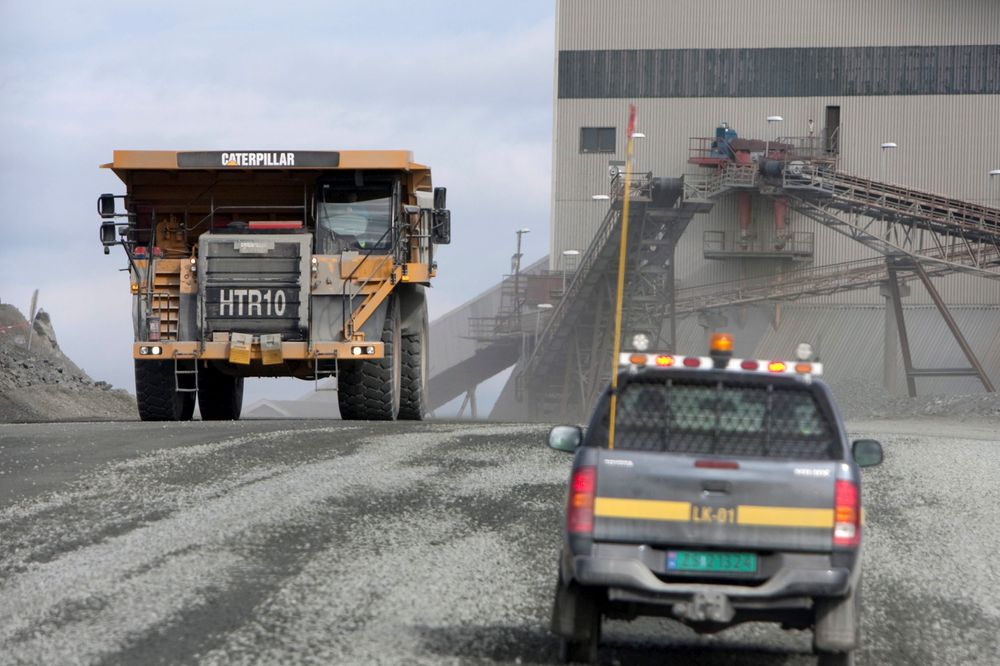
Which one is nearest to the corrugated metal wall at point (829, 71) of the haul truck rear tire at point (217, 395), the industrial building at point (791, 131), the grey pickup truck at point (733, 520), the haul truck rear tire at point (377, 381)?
the industrial building at point (791, 131)

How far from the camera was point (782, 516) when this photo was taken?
652 cm

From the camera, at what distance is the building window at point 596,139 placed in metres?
56.0

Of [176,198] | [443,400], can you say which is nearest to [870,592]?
[176,198]

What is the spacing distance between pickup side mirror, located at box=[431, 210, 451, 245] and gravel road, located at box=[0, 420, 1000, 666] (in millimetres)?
4211

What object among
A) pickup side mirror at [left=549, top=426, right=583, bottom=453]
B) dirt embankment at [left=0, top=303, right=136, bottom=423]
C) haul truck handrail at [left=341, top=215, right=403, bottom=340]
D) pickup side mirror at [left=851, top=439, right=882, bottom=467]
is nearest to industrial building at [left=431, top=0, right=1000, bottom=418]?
dirt embankment at [left=0, top=303, right=136, bottom=423]

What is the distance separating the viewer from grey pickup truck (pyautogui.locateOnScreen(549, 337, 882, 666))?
6.52 meters

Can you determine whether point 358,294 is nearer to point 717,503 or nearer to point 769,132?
point 717,503

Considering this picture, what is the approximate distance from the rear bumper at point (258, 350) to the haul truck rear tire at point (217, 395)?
2.35 metres

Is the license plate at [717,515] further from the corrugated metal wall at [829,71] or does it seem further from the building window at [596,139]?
the corrugated metal wall at [829,71]

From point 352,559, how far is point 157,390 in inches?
450

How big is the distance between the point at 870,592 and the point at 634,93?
48.0m

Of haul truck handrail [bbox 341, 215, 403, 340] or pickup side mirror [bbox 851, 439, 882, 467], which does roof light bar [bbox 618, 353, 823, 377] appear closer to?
pickup side mirror [bbox 851, 439, 882, 467]

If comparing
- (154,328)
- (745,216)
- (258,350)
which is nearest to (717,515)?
(258,350)

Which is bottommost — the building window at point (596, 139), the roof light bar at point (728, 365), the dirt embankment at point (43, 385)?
the dirt embankment at point (43, 385)
